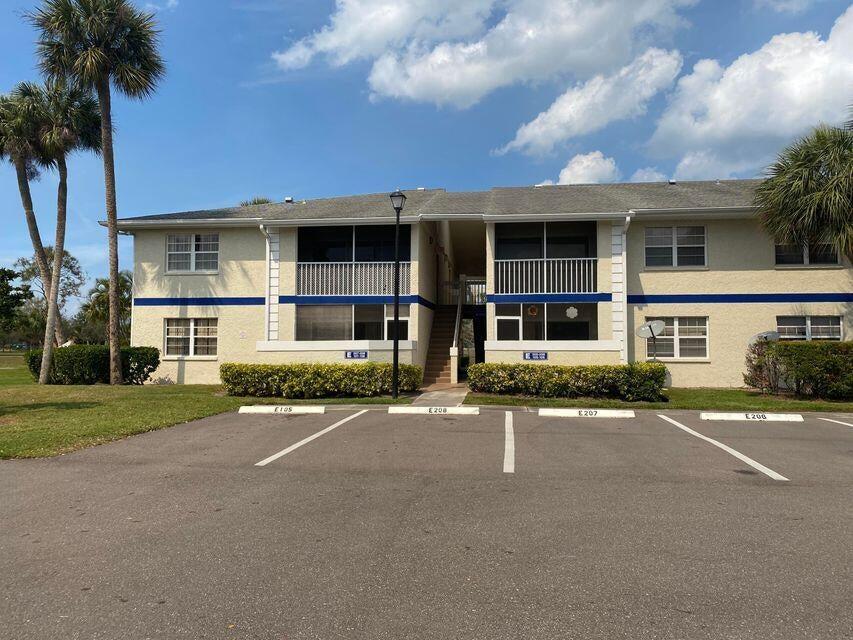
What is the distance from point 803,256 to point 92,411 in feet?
65.4

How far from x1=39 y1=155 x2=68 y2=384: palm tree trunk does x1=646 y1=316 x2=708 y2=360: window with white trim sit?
2029 centimetres

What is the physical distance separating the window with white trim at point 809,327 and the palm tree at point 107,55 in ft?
69.4

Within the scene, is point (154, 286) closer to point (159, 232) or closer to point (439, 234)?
point (159, 232)

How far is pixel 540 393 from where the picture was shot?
14508mm

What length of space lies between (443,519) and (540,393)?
10.0 metres

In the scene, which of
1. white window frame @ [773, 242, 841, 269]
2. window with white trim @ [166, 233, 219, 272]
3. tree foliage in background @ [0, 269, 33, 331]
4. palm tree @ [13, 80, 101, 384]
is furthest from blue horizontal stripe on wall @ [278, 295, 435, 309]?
tree foliage in background @ [0, 269, 33, 331]

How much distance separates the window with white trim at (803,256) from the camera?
55.8ft

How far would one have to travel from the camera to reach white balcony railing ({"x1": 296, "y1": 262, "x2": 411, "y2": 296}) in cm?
1817

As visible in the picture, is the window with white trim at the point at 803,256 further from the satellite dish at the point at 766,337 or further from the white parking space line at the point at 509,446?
the white parking space line at the point at 509,446

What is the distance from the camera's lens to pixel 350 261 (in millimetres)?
18594

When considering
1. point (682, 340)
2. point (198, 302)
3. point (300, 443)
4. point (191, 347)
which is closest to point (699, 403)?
point (682, 340)

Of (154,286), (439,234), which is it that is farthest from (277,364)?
(439,234)

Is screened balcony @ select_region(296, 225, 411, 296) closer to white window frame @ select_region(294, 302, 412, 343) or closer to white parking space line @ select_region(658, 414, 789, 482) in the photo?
white window frame @ select_region(294, 302, 412, 343)

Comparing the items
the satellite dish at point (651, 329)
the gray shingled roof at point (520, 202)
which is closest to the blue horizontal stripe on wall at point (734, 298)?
the satellite dish at point (651, 329)
